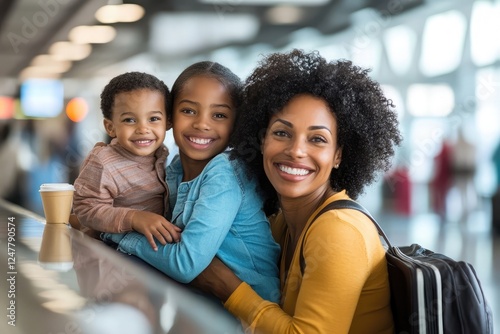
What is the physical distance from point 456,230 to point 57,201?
23.4 feet

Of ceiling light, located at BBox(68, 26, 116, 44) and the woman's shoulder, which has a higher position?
ceiling light, located at BBox(68, 26, 116, 44)

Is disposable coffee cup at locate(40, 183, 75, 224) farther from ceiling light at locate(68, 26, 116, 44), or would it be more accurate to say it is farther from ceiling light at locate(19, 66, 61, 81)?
ceiling light at locate(19, 66, 61, 81)

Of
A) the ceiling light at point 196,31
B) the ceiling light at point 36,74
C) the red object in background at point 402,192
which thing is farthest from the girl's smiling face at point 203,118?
the ceiling light at point 36,74

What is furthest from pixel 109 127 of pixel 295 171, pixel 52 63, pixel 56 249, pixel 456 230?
pixel 52 63

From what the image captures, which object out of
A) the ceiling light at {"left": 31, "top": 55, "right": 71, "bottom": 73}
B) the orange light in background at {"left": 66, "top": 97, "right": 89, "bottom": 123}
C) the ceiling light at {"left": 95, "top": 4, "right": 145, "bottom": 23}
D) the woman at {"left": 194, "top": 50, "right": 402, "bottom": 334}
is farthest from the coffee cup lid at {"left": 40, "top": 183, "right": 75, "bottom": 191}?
the ceiling light at {"left": 31, "top": 55, "right": 71, "bottom": 73}

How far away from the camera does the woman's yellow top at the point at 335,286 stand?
120cm

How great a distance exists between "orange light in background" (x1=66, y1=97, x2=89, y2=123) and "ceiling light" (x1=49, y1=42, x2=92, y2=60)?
933 millimetres

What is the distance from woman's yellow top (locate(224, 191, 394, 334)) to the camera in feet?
3.92

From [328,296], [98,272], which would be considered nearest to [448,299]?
[328,296]

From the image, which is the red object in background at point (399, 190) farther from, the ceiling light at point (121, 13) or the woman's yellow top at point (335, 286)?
the woman's yellow top at point (335, 286)

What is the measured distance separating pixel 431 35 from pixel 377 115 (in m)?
8.10

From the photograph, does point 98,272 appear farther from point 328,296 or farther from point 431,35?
point 431,35

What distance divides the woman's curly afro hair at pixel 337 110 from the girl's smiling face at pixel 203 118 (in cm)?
4

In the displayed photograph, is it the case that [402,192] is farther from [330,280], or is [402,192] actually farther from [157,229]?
[330,280]
